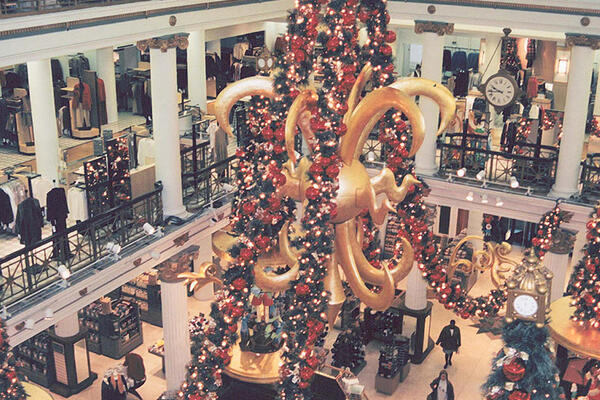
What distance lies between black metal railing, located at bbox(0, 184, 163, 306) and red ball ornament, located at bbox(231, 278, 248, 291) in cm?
229

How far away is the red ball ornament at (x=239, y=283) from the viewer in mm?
11281

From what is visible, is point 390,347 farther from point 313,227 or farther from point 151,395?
point 313,227

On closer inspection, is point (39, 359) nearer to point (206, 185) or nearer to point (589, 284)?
point (206, 185)

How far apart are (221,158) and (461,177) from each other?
4215 millimetres

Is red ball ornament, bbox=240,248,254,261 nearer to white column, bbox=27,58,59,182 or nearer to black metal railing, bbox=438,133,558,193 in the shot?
white column, bbox=27,58,59,182

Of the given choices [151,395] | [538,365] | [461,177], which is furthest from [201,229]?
[538,365]

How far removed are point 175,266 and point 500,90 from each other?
20.5ft

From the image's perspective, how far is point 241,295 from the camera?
1155 cm

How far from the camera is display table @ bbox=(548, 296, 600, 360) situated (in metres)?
11.7

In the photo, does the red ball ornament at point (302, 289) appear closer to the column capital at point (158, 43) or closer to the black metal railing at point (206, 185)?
the black metal railing at point (206, 185)

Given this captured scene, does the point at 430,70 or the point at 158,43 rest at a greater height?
the point at 158,43

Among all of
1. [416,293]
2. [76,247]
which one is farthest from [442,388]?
[76,247]

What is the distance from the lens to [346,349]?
16.1 meters

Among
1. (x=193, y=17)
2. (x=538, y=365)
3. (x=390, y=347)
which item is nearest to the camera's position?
(x=538, y=365)
